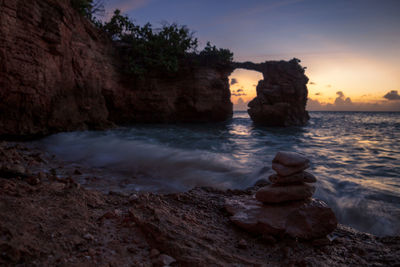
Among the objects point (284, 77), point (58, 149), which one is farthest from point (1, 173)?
point (284, 77)

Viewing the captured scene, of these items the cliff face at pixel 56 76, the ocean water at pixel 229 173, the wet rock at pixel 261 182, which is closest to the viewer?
the ocean water at pixel 229 173

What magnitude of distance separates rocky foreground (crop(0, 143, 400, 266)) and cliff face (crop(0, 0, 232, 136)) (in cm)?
517

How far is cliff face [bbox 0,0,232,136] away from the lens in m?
6.51

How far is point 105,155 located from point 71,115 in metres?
3.98

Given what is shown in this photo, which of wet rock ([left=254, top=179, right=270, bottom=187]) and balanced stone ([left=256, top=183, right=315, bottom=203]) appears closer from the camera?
balanced stone ([left=256, top=183, right=315, bottom=203])

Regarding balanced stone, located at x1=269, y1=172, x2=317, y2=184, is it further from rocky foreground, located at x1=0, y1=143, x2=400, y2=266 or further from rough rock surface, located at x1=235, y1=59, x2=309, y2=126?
rough rock surface, located at x1=235, y1=59, x2=309, y2=126

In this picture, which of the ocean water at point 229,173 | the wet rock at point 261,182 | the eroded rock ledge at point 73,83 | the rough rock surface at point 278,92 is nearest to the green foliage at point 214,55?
the eroded rock ledge at point 73,83

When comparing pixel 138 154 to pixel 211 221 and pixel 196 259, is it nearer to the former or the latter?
pixel 211 221

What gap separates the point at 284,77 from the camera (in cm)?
2353

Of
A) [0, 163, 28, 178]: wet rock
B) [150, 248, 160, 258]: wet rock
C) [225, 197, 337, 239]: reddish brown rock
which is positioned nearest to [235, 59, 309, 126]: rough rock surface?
[225, 197, 337, 239]: reddish brown rock

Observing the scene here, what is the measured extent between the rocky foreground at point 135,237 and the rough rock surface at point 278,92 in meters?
20.3

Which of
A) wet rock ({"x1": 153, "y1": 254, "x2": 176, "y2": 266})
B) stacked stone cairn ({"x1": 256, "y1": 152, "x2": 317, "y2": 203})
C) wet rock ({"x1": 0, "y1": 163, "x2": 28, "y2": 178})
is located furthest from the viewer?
stacked stone cairn ({"x1": 256, "y1": 152, "x2": 317, "y2": 203})

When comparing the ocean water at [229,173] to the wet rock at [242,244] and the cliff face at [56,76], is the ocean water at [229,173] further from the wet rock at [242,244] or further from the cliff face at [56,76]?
the wet rock at [242,244]

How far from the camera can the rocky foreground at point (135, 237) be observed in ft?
5.46
